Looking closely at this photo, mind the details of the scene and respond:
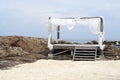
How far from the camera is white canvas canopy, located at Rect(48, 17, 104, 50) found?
21.2 meters

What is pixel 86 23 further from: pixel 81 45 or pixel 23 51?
pixel 23 51

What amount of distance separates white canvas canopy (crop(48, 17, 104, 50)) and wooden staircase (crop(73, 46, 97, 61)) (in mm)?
627

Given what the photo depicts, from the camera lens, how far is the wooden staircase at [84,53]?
2049cm

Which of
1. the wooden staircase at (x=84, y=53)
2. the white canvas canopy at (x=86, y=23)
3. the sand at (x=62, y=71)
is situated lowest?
the sand at (x=62, y=71)

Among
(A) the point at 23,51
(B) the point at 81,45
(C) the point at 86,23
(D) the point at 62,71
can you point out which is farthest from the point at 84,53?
(D) the point at 62,71

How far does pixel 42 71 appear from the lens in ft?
50.5

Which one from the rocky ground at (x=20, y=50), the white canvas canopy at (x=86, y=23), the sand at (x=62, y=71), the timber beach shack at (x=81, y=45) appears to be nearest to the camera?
the sand at (x=62, y=71)

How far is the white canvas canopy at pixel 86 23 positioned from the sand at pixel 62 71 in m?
3.44

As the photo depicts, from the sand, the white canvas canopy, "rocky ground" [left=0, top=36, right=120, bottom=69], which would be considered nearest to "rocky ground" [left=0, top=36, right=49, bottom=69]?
"rocky ground" [left=0, top=36, right=120, bottom=69]

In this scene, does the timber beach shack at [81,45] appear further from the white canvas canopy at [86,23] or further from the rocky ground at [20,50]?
the rocky ground at [20,50]

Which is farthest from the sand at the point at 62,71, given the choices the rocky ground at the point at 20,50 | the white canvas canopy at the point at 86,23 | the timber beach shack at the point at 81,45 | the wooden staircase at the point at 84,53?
the white canvas canopy at the point at 86,23

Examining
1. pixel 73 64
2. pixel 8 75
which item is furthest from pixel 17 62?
pixel 8 75

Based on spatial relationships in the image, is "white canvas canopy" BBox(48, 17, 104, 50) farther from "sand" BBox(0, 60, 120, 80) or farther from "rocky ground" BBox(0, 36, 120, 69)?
"sand" BBox(0, 60, 120, 80)

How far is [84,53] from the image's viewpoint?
2112 centimetres
